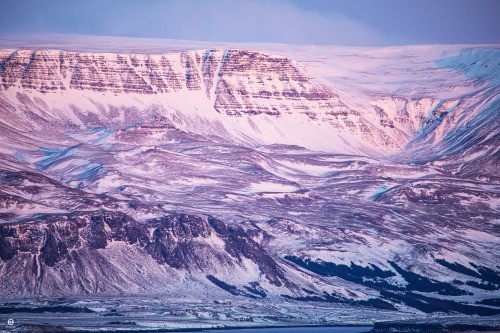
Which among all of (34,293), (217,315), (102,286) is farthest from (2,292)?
(217,315)

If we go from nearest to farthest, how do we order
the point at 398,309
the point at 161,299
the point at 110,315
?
1. the point at 110,315
2. the point at 161,299
3. the point at 398,309

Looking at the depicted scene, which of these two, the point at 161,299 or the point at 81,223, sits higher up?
the point at 81,223

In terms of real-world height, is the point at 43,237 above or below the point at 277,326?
above

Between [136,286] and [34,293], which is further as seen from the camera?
[136,286]

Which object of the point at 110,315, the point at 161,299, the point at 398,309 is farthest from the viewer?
the point at 398,309

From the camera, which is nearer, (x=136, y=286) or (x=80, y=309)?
(x=80, y=309)

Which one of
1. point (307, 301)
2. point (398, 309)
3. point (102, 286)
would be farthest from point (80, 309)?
point (398, 309)

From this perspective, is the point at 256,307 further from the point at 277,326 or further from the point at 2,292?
the point at 2,292

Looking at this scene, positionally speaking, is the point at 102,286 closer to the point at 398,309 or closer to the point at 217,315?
the point at 217,315
